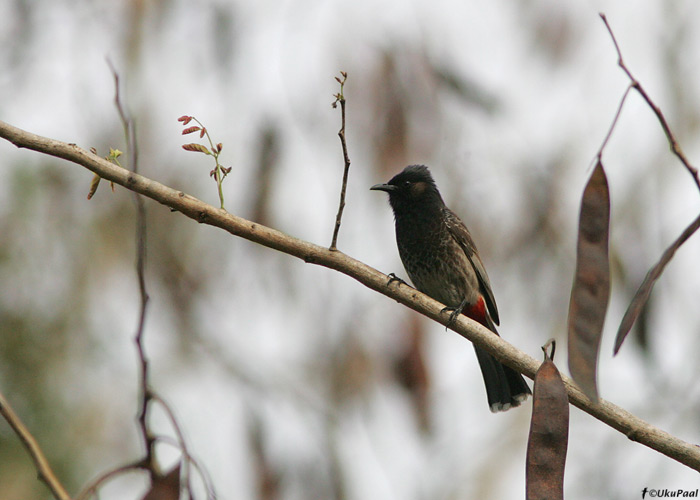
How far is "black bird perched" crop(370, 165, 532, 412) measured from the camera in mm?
4914

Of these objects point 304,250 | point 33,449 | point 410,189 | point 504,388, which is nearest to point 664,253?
point 304,250

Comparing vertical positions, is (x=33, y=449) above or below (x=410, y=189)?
below

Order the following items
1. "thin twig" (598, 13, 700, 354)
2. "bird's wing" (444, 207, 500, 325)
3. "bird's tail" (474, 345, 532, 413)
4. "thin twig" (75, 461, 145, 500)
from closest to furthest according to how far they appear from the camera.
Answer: "thin twig" (598, 13, 700, 354) → "thin twig" (75, 461, 145, 500) → "bird's tail" (474, 345, 532, 413) → "bird's wing" (444, 207, 500, 325)

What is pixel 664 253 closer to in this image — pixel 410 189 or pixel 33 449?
pixel 33 449

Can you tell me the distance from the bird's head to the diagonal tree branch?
93.1 inches

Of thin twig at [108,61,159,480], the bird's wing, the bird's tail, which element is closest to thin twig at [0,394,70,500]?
thin twig at [108,61,159,480]

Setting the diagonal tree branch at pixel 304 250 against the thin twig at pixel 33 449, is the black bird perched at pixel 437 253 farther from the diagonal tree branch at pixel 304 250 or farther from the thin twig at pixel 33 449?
the thin twig at pixel 33 449

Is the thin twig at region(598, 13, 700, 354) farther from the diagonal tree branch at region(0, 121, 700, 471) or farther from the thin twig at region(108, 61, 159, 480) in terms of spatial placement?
the thin twig at region(108, 61, 159, 480)

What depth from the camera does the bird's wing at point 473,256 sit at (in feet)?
16.6

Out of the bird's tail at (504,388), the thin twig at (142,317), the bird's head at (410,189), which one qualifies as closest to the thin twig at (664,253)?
the thin twig at (142,317)

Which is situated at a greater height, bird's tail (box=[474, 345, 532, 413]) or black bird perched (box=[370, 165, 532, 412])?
black bird perched (box=[370, 165, 532, 412])

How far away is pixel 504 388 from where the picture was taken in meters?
4.71

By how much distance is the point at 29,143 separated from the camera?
2271 mm

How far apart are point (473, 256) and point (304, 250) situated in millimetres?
2810
